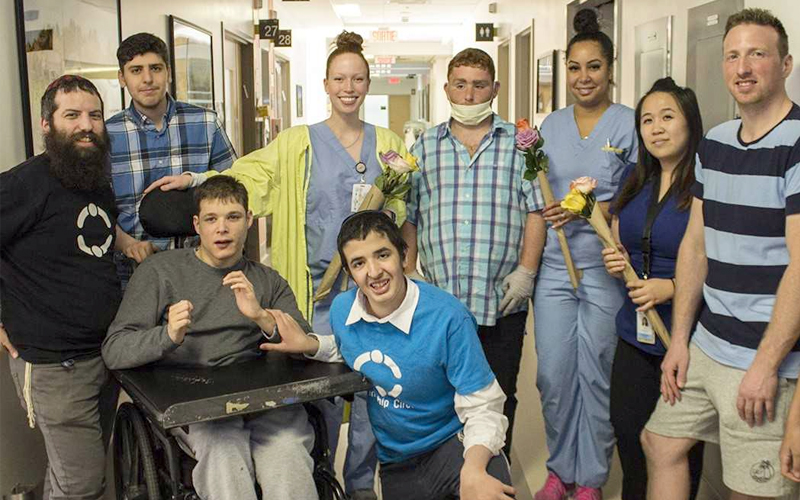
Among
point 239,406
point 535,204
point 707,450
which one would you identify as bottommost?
point 707,450

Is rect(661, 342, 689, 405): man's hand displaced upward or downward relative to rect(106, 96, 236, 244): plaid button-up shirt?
downward

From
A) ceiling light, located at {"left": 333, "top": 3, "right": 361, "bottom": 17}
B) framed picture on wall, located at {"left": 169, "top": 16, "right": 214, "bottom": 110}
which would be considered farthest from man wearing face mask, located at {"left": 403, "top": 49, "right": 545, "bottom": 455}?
ceiling light, located at {"left": 333, "top": 3, "right": 361, "bottom": 17}

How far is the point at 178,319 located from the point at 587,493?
1.57 m

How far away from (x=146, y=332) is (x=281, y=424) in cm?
43

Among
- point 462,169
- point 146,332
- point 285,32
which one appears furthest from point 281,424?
point 285,32

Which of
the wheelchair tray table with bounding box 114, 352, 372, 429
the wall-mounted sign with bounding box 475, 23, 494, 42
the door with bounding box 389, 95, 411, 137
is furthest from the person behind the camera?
the door with bounding box 389, 95, 411, 137

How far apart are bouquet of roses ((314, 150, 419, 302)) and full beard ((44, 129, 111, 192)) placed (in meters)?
0.75

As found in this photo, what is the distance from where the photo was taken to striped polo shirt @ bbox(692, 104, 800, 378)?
1736 millimetres

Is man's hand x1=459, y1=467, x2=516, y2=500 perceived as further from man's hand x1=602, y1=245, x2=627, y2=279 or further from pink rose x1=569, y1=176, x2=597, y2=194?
pink rose x1=569, y1=176, x2=597, y2=194

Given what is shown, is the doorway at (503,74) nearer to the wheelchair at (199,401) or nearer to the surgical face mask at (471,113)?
the surgical face mask at (471,113)

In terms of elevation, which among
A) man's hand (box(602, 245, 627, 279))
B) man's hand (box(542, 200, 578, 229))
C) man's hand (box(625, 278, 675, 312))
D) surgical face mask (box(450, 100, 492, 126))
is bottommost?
man's hand (box(625, 278, 675, 312))

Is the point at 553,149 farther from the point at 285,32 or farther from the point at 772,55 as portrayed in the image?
the point at 285,32

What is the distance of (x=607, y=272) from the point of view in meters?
2.55

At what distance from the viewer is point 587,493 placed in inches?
106
